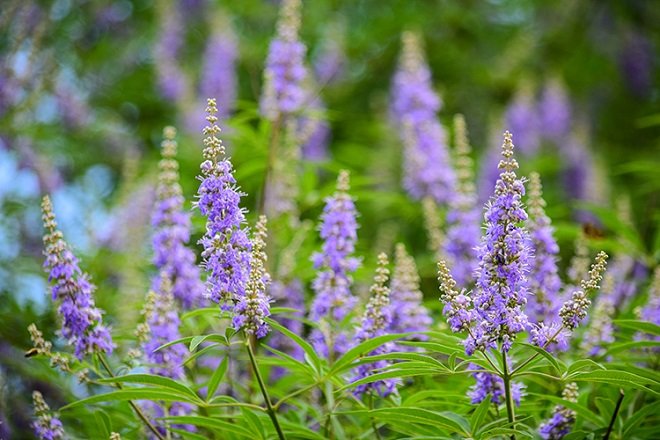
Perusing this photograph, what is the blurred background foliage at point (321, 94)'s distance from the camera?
331 inches

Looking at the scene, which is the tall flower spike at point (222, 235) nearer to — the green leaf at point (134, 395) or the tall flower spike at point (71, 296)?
the green leaf at point (134, 395)

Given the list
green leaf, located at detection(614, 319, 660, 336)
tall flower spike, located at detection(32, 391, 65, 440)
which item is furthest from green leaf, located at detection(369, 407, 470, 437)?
tall flower spike, located at detection(32, 391, 65, 440)

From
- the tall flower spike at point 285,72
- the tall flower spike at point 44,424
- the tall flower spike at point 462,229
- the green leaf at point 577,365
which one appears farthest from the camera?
the tall flower spike at point 285,72

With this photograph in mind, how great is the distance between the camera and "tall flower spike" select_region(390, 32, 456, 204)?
7.61 m

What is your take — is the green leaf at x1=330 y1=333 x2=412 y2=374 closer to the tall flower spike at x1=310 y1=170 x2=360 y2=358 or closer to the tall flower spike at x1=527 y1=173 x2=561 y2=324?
the tall flower spike at x1=310 y1=170 x2=360 y2=358

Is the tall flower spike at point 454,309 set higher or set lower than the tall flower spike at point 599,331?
lower

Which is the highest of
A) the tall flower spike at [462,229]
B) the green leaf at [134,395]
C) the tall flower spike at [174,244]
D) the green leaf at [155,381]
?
the tall flower spike at [462,229]

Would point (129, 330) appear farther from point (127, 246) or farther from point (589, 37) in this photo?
point (589, 37)

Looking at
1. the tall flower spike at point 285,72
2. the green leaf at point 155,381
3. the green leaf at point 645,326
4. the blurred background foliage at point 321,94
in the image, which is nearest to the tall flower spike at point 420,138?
the blurred background foliage at point 321,94

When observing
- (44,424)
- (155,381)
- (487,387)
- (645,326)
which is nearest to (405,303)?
(487,387)

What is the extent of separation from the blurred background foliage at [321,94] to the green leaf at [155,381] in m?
3.94

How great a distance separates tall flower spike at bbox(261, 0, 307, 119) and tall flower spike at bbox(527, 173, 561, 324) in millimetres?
2425

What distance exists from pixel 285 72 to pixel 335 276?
2.50 m

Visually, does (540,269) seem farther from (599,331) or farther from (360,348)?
(360,348)
